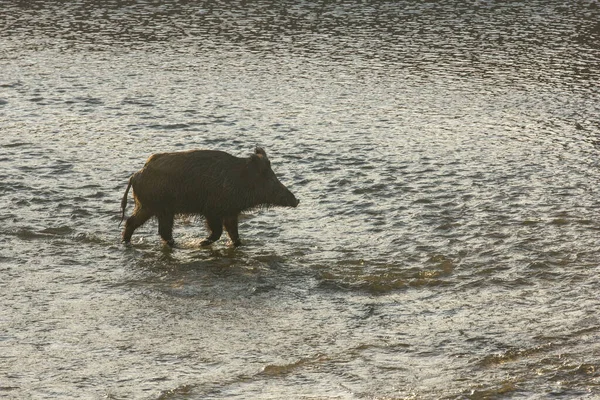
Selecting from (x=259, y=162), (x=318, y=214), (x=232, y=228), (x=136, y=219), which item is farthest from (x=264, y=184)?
(x=136, y=219)

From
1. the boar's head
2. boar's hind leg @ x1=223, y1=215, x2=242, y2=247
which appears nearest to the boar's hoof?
boar's hind leg @ x1=223, y1=215, x2=242, y2=247

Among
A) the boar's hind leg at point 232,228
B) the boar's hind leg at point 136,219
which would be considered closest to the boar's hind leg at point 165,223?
the boar's hind leg at point 136,219

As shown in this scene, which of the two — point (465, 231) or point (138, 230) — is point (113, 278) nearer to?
point (138, 230)

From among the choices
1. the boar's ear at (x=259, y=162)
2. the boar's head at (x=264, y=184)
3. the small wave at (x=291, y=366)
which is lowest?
the small wave at (x=291, y=366)

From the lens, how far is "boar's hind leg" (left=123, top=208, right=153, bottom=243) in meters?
9.75

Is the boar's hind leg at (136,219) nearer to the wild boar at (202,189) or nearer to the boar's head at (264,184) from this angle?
the wild boar at (202,189)

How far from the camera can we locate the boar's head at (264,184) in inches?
388

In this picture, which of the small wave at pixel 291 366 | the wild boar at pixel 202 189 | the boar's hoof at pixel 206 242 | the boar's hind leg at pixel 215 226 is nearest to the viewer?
the small wave at pixel 291 366

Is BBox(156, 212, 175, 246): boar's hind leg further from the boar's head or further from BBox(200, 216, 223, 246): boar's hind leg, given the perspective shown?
the boar's head

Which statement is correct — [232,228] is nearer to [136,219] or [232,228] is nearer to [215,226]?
[215,226]

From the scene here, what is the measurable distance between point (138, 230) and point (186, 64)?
667 centimetres

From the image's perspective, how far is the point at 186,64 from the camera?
16.7m

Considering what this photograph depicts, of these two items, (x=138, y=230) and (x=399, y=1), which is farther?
(x=399, y=1)

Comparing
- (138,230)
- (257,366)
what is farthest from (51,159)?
(257,366)
